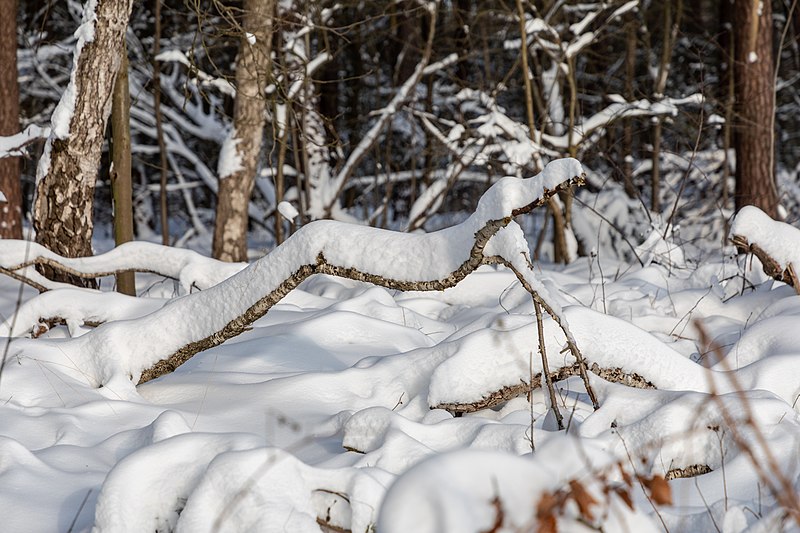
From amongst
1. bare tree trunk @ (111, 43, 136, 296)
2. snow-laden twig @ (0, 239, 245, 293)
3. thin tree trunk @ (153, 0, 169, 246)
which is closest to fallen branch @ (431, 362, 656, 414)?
snow-laden twig @ (0, 239, 245, 293)

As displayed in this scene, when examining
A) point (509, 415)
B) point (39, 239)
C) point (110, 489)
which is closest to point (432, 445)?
point (509, 415)

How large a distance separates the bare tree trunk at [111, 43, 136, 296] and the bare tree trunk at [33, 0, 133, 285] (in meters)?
0.38

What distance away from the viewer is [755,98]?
818 centimetres

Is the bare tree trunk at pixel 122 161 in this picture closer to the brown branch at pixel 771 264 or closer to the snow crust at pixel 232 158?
the snow crust at pixel 232 158

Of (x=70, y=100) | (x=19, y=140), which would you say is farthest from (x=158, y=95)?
(x=70, y=100)

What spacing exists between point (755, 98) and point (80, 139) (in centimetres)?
648

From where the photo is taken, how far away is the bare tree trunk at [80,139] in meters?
4.63

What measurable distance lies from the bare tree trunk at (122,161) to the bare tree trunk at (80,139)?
1.26 feet

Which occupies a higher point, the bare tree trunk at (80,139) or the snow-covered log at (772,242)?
the bare tree trunk at (80,139)

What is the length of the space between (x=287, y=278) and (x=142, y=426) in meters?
0.75

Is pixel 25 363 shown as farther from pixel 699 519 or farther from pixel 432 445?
pixel 699 519

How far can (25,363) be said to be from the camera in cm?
342

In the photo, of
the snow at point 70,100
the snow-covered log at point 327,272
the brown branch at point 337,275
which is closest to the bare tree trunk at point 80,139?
the snow at point 70,100

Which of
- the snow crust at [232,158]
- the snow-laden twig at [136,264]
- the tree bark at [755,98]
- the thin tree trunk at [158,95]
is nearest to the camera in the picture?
the snow-laden twig at [136,264]
